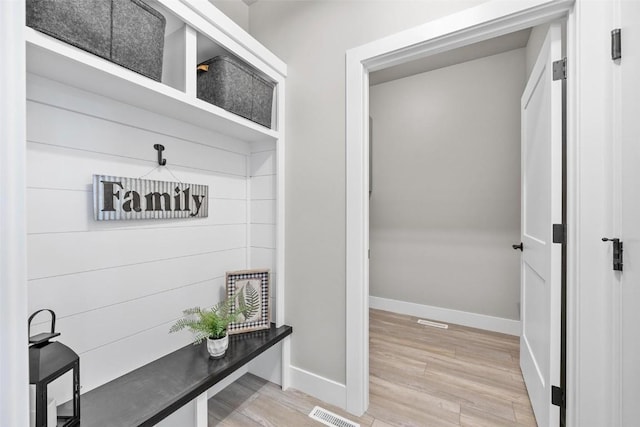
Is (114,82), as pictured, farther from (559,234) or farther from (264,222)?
(559,234)

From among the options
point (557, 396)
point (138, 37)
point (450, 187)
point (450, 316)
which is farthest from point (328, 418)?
point (450, 187)

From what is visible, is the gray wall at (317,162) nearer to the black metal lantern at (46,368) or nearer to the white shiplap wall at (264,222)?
the white shiplap wall at (264,222)

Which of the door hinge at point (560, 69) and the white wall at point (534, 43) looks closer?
the door hinge at point (560, 69)

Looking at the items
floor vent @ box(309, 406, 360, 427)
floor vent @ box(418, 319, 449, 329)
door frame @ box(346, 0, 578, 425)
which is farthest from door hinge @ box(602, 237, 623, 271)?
Result: floor vent @ box(418, 319, 449, 329)

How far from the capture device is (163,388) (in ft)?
3.95

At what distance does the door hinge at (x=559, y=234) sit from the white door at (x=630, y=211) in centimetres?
25

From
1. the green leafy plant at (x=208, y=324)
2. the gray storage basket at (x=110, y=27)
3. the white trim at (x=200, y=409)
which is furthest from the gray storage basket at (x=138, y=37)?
the white trim at (x=200, y=409)

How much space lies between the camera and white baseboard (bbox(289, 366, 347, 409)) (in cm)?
165

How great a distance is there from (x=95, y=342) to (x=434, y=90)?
10.9ft

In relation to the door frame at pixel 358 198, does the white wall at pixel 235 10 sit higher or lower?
higher

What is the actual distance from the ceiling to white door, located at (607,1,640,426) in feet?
5.54

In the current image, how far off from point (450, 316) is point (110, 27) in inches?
129

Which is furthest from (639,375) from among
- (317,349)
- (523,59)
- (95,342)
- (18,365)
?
(523,59)

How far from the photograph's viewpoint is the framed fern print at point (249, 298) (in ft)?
5.60
